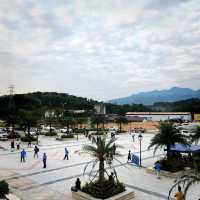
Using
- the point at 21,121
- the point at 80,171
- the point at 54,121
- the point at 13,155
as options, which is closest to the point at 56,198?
the point at 80,171

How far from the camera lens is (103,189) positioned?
1441 centimetres

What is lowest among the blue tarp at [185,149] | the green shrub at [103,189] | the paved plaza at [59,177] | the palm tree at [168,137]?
the paved plaza at [59,177]

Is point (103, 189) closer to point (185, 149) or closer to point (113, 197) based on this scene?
point (113, 197)

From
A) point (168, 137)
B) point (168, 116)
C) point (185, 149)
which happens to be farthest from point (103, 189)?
point (168, 116)

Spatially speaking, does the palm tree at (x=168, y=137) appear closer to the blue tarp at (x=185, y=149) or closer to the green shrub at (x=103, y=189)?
the blue tarp at (x=185, y=149)

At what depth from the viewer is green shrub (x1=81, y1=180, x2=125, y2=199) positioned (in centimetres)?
1434

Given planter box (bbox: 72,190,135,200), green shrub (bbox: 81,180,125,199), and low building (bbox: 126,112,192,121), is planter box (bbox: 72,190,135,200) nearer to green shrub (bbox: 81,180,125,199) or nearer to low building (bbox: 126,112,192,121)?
green shrub (bbox: 81,180,125,199)

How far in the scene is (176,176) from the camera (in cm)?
1959

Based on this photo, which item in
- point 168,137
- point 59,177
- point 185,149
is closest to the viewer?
point 59,177

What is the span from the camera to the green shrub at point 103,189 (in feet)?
47.0

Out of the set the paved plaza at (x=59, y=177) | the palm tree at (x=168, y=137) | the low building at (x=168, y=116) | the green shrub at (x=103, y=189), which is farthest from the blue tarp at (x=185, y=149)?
the low building at (x=168, y=116)

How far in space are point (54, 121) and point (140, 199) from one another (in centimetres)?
5944

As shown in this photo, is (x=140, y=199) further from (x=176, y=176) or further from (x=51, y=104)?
(x=51, y=104)

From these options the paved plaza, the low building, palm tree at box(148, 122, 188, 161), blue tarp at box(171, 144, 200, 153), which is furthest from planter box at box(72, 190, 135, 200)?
the low building
